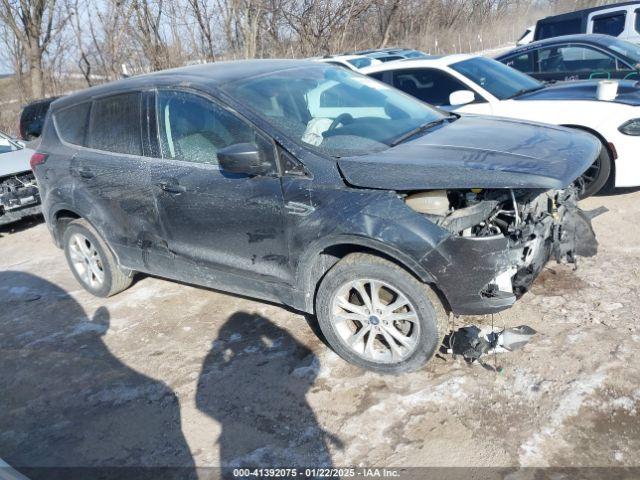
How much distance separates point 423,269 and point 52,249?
17.5 ft

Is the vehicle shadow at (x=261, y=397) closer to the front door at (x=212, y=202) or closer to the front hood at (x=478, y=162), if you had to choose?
the front door at (x=212, y=202)

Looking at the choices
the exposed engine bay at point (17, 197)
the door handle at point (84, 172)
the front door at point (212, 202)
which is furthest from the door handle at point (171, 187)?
the exposed engine bay at point (17, 197)

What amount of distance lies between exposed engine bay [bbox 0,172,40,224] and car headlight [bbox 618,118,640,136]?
23.5 ft

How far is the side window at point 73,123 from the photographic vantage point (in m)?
4.60

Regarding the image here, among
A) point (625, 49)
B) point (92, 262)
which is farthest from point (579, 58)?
point (92, 262)

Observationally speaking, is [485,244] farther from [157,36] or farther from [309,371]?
[157,36]

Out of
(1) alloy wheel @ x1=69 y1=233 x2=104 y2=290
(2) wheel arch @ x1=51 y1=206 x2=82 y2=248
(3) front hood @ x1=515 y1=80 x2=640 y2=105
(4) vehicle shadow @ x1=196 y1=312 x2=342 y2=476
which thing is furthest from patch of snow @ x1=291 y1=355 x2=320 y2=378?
(3) front hood @ x1=515 y1=80 x2=640 y2=105

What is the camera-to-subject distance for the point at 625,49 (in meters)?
7.72

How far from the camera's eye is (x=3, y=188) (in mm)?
7234

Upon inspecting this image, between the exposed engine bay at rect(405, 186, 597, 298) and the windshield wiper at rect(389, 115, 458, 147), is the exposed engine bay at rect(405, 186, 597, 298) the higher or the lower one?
the lower one

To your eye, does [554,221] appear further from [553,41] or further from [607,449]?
[553,41]

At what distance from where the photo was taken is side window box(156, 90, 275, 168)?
349 cm

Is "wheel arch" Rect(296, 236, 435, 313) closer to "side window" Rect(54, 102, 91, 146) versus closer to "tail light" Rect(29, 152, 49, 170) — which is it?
"side window" Rect(54, 102, 91, 146)

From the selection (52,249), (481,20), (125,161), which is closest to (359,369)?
(125,161)
